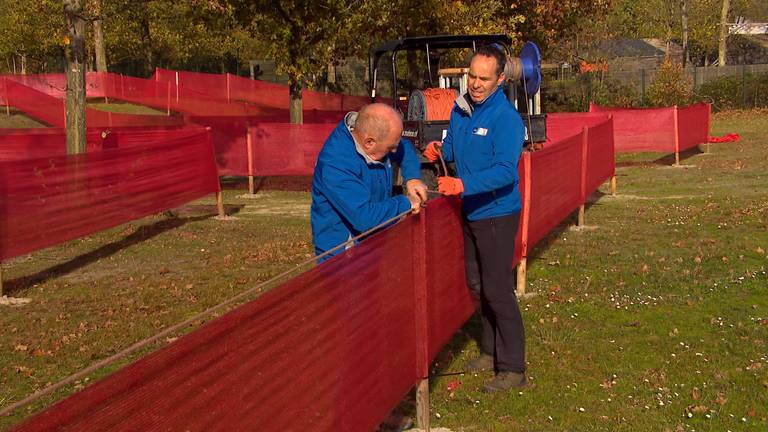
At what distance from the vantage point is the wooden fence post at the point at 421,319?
4.95 m

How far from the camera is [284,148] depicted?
18719 mm

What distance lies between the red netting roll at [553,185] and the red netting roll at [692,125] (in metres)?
10.7

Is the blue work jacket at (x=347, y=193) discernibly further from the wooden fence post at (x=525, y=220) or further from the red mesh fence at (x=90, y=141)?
the red mesh fence at (x=90, y=141)

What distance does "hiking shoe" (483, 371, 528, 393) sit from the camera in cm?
593

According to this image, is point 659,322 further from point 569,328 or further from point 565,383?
point 565,383

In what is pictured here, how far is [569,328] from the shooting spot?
7.36 metres

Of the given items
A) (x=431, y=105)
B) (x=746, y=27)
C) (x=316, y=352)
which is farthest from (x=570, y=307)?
(x=746, y=27)

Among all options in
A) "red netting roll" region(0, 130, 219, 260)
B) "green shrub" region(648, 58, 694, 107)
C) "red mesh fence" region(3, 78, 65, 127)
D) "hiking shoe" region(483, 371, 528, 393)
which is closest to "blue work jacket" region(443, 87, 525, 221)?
"hiking shoe" region(483, 371, 528, 393)

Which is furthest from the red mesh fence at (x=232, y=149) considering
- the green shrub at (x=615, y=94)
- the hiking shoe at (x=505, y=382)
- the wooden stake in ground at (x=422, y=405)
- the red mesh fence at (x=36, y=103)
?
the green shrub at (x=615, y=94)

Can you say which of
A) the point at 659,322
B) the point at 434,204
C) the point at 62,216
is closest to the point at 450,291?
the point at 434,204

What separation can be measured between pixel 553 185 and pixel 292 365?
680 cm

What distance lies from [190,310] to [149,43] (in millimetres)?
45695

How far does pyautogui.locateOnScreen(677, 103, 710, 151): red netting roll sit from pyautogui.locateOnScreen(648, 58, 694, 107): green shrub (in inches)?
551

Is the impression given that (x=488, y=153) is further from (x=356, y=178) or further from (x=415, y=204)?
(x=356, y=178)
